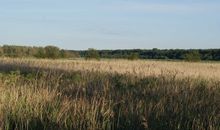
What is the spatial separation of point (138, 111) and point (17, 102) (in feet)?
6.68

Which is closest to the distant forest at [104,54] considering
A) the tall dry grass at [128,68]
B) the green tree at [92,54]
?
the green tree at [92,54]

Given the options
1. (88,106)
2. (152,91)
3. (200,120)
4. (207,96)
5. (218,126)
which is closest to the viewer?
(218,126)

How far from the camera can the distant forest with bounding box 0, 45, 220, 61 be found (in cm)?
6438

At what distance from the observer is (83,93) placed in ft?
39.0

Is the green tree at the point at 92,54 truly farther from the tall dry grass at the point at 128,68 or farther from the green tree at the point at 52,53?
the tall dry grass at the point at 128,68

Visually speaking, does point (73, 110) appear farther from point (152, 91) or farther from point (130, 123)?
point (152, 91)

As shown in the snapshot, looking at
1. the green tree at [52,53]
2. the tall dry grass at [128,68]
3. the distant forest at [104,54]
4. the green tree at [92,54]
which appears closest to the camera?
the tall dry grass at [128,68]

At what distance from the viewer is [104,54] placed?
4614 inches

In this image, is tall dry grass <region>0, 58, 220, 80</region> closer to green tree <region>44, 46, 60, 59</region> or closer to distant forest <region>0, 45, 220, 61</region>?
distant forest <region>0, 45, 220, 61</region>

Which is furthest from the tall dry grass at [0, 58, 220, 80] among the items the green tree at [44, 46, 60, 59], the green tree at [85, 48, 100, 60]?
the green tree at [85, 48, 100, 60]

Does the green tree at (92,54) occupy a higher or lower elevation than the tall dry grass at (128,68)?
lower

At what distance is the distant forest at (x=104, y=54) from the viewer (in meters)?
64.4

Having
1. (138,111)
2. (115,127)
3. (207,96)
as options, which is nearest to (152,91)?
(207,96)

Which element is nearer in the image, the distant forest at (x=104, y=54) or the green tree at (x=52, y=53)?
the green tree at (x=52, y=53)
